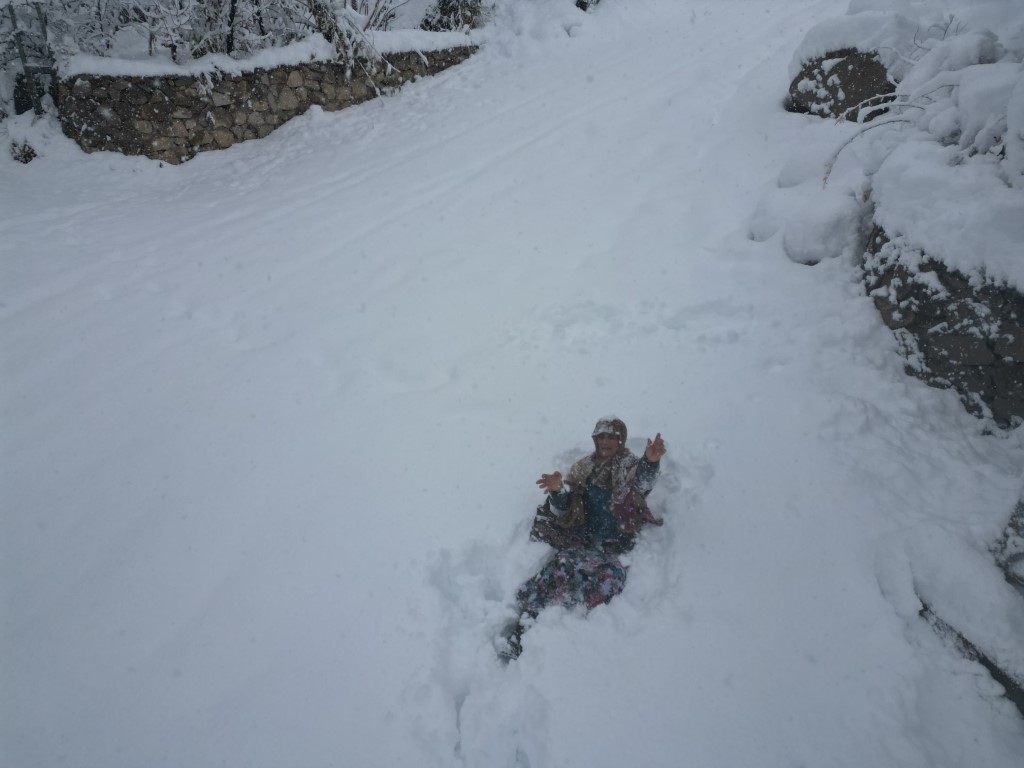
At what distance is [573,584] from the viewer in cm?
284

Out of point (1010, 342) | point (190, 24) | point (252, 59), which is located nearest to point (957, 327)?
point (1010, 342)

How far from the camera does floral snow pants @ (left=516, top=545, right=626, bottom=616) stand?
2814 mm

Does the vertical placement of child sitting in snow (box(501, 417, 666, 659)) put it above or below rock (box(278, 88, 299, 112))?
below

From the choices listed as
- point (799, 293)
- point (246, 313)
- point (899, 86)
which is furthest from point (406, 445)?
point (899, 86)

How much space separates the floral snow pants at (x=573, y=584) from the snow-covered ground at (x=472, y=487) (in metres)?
0.11

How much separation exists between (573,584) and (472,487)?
0.91 m

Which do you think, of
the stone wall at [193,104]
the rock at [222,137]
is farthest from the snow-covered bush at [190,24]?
the rock at [222,137]

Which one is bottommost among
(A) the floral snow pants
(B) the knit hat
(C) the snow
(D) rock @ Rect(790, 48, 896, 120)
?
(A) the floral snow pants

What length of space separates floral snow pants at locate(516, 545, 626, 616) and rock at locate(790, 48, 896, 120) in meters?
4.75

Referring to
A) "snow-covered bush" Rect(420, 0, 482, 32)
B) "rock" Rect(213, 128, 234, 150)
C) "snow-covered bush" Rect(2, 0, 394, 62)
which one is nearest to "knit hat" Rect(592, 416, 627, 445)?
"rock" Rect(213, 128, 234, 150)

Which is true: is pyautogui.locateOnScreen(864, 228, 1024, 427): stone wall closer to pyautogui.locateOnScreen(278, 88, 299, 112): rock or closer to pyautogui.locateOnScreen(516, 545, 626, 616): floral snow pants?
pyautogui.locateOnScreen(516, 545, 626, 616): floral snow pants

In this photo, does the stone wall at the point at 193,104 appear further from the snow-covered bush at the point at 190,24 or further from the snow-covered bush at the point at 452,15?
the snow-covered bush at the point at 452,15

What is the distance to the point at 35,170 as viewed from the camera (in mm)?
7066

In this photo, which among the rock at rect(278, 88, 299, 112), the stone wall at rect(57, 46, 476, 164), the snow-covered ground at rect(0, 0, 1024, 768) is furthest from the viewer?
the rock at rect(278, 88, 299, 112)
